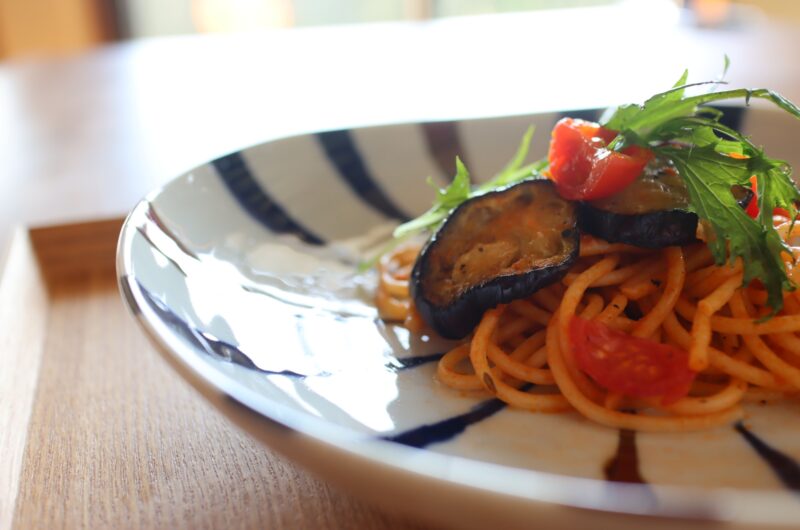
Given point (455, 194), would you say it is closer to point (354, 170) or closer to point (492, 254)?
point (492, 254)

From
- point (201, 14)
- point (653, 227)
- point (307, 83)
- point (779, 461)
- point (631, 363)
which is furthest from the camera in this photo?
point (201, 14)

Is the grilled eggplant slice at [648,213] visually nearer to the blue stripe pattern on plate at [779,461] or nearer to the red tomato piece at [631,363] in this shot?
the red tomato piece at [631,363]

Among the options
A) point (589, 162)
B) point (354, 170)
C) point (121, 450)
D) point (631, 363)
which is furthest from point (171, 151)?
point (631, 363)

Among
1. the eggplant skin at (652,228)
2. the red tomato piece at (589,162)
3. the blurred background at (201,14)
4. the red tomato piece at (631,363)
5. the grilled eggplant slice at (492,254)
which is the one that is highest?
the red tomato piece at (589,162)

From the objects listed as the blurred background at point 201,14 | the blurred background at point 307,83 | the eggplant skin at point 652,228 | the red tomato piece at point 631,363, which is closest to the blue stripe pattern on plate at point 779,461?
the red tomato piece at point 631,363

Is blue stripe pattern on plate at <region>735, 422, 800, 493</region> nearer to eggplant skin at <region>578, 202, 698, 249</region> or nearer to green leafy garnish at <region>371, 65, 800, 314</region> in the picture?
green leafy garnish at <region>371, 65, 800, 314</region>

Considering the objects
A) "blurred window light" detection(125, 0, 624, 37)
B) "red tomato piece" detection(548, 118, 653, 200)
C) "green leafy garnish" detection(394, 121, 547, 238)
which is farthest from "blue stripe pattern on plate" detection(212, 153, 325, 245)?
"blurred window light" detection(125, 0, 624, 37)

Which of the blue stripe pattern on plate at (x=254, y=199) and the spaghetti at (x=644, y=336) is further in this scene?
the blue stripe pattern on plate at (x=254, y=199)
